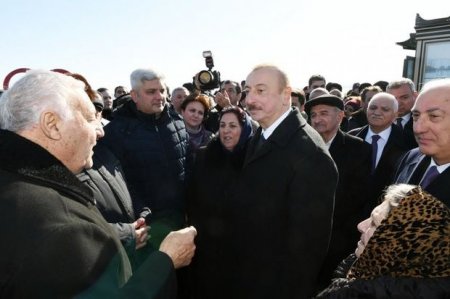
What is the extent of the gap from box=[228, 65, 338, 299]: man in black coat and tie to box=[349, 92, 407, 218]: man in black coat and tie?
1.46 m

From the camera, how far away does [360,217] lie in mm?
3799

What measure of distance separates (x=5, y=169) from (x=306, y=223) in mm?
1783

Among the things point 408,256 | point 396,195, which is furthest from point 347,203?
point 408,256

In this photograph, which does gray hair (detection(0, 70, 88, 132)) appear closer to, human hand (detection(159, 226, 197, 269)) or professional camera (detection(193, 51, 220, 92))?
human hand (detection(159, 226, 197, 269))

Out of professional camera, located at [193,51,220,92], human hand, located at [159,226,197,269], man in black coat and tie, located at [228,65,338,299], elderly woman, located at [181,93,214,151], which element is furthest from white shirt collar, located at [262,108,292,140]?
professional camera, located at [193,51,220,92]

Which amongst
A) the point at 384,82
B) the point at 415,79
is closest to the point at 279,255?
the point at 384,82

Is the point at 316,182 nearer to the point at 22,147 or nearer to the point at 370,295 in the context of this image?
the point at 370,295

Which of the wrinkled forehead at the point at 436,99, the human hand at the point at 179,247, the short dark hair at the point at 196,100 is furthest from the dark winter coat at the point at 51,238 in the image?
the short dark hair at the point at 196,100

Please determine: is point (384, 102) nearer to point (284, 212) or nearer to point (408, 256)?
point (284, 212)

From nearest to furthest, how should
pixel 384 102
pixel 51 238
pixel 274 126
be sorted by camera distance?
pixel 51 238
pixel 274 126
pixel 384 102

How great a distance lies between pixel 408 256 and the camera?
1.55 metres

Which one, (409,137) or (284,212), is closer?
(284,212)

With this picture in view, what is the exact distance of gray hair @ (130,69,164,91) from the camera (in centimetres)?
377

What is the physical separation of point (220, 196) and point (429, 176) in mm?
1551
